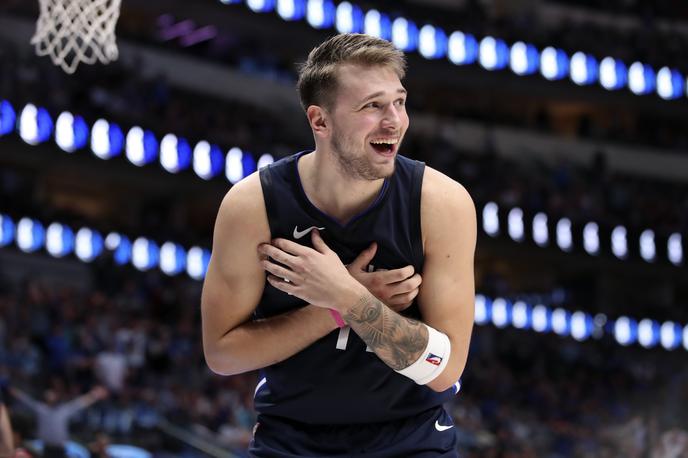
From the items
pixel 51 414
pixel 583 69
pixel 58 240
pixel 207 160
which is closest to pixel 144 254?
pixel 58 240

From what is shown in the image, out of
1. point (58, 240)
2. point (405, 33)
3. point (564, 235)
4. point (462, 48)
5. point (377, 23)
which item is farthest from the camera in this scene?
point (462, 48)

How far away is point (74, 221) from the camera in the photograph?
24.8 m

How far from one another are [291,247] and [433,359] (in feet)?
2.14

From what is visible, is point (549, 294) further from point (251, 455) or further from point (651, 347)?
point (251, 455)

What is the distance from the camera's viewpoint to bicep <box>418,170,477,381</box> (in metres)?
4.12

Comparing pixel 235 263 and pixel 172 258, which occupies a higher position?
pixel 235 263

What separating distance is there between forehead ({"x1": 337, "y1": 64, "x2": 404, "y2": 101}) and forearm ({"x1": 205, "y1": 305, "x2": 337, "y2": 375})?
80 cm

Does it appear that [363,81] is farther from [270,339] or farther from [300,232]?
[270,339]

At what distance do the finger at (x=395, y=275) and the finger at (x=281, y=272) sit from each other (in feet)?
1.07

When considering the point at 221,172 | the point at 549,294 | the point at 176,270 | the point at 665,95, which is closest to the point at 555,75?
the point at 665,95

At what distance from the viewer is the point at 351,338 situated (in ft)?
13.7

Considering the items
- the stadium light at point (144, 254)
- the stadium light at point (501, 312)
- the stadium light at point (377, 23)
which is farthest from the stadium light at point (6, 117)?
the stadium light at point (501, 312)

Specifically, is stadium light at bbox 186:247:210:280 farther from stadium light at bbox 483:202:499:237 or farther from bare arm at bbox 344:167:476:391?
bare arm at bbox 344:167:476:391

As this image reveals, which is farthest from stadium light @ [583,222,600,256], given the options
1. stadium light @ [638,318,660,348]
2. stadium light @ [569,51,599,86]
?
stadium light @ [569,51,599,86]
